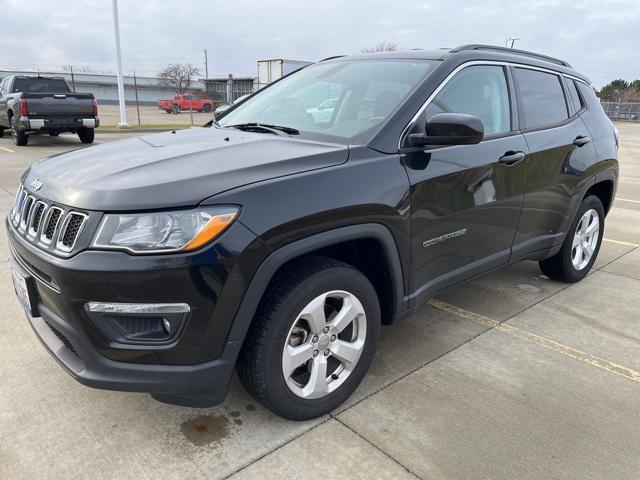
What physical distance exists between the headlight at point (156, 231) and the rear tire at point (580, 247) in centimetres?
329

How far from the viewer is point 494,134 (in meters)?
3.29

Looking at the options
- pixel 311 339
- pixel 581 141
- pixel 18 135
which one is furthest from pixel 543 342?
pixel 18 135

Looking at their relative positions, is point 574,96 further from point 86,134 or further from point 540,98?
point 86,134

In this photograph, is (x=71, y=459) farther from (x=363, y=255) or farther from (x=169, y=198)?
(x=363, y=255)

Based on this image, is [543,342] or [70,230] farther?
[543,342]

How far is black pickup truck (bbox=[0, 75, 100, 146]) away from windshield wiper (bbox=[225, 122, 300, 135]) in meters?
10.8

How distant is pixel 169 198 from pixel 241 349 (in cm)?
73

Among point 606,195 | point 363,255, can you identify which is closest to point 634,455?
point 363,255

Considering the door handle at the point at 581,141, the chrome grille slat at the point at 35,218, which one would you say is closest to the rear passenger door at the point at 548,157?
the door handle at the point at 581,141

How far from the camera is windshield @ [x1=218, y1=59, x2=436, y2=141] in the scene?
9.38ft

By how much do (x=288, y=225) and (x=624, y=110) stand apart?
145ft

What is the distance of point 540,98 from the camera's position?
12.5 feet

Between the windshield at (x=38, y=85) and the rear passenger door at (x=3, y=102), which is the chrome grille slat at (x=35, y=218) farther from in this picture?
the rear passenger door at (x=3, y=102)

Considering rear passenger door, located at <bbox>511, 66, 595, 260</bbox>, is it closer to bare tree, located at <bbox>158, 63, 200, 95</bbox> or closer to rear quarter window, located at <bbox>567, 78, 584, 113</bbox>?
rear quarter window, located at <bbox>567, 78, 584, 113</bbox>
